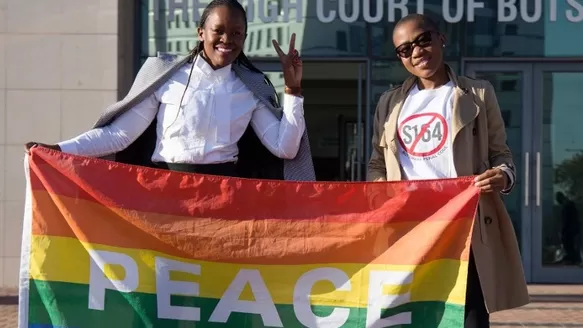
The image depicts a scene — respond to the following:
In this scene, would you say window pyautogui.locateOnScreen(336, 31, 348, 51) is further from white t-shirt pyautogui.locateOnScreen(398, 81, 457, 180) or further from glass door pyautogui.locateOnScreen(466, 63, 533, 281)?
white t-shirt pyautogui.locateOnScreen(398, 81, 457, 180)

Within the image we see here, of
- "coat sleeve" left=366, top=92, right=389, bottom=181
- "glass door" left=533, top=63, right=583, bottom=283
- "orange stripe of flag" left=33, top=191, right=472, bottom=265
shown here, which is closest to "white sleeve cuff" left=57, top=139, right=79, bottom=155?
"orange stripe of flag" left=33, top=191, right=472, bottom=265

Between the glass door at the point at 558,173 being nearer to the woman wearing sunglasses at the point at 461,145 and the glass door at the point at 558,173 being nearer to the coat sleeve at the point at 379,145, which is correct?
the coat sleeve at the point at 379,145

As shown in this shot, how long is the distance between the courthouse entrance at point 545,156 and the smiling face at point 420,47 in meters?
6.16

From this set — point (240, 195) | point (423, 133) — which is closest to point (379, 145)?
point (423, 133)

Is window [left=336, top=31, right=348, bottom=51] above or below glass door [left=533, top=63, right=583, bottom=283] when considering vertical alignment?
above

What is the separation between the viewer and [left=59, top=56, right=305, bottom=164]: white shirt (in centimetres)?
420

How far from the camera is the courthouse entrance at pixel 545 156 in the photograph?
10.2 meters

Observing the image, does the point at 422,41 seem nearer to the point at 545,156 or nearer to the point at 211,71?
the point at 211,71

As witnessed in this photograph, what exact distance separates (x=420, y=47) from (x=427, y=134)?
1.16ft

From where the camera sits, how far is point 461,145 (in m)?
4.09

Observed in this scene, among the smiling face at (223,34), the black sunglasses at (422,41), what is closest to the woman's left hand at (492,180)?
the black sunglasses at (422,41)

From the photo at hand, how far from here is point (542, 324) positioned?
788 cm

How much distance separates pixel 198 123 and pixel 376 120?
79 cm

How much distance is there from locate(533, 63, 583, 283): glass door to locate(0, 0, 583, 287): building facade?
10mm
